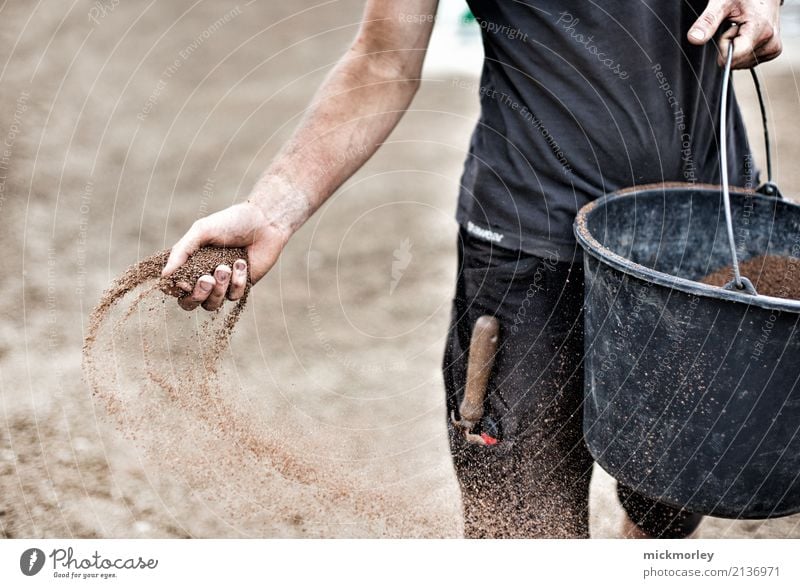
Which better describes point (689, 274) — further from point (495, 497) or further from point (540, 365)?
point (495, 497)

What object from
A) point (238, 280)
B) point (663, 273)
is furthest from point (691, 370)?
point (238, 280)

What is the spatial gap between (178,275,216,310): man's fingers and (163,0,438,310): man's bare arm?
47mm

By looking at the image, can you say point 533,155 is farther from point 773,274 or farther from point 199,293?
point 199,293

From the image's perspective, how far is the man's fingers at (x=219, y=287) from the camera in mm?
828

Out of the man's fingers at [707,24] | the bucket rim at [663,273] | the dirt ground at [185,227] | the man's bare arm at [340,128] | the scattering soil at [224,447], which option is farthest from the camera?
the dirt ground at [185,227]

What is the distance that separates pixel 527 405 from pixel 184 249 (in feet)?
1.71

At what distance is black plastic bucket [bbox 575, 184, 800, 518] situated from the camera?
0.71m

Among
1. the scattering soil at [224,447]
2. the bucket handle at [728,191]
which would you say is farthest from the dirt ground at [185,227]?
the bucket handle at [728,191]

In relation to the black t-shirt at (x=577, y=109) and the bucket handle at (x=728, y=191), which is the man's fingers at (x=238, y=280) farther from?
the bucket handle at (x=728, y=191)

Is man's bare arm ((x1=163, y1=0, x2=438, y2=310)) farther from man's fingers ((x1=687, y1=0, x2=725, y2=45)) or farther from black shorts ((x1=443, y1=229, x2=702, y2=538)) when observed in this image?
man's fingers ((x1=687, y1=0, x2=725, y2=45))

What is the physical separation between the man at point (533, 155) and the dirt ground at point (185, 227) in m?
0.35

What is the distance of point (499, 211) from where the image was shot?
3.20 ft

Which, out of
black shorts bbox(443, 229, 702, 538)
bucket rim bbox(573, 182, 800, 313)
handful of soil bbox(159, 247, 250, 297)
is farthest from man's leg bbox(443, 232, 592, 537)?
handful of soil bbox(159, 247, 250, 297)
